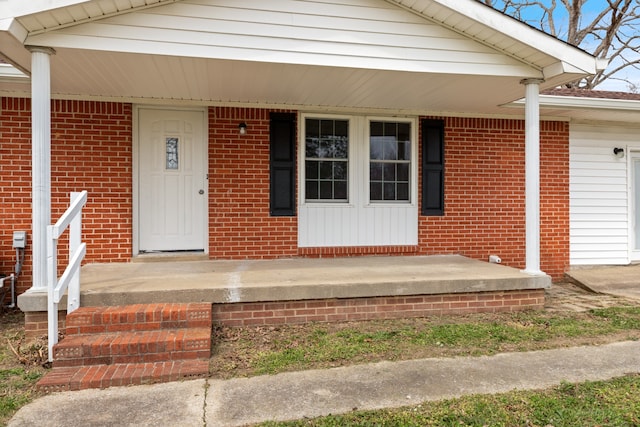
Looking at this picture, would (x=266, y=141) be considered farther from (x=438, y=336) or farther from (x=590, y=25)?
(x=590, y=25)

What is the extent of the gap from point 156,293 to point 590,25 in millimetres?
19488

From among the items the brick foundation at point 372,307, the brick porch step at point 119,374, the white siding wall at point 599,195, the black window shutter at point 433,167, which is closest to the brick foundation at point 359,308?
the brick foundation at point 372,307

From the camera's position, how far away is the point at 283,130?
6141mm

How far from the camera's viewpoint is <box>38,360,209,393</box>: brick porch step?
3088mm

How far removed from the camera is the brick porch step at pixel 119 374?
3.09 meters

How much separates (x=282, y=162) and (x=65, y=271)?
328 centimetres

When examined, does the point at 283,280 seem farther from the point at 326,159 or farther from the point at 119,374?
the point at 326,159

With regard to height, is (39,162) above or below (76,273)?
above

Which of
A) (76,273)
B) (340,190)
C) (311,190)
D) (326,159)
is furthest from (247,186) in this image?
(76,273)

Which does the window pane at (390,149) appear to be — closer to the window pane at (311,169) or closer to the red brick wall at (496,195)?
the red brick wall at (496,195)

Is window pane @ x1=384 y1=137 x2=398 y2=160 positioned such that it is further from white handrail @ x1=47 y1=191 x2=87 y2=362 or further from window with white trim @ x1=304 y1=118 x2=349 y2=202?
white handrail @ x1=47 y1=191 x2=87 y2=362

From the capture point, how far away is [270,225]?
6.15 metres

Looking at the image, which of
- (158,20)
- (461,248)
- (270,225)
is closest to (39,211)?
(158,20)

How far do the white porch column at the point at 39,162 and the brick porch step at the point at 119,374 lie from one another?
980 millimetres
